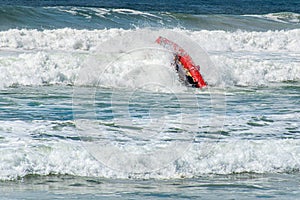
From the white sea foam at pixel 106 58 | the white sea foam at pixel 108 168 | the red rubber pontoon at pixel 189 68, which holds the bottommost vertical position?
the white sea foam at pixel 108 168

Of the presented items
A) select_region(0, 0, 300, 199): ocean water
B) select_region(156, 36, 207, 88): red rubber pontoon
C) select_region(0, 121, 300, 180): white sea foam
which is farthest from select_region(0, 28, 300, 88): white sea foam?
select_region(0, 121, 300, 180): white sea foam

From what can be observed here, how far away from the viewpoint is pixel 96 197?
325 inches

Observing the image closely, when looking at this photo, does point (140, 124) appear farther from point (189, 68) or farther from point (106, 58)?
point (106, 58)

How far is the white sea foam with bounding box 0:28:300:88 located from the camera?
17.1 metres

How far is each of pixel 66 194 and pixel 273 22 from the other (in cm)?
3385

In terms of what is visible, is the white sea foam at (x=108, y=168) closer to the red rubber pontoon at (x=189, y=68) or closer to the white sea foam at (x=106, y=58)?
the red rubber pontoon at (x=189, y=68)

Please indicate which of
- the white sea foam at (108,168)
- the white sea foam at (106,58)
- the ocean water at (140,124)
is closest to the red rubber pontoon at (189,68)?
the ocean water at (140,124)

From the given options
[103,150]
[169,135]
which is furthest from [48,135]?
[169,135]

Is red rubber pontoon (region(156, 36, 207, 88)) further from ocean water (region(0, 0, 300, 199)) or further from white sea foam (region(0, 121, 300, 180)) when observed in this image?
white sea foam (region(0, 121, 300, 180))

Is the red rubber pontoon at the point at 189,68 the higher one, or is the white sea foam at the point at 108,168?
the red rubber pontoon at the point at 189,68

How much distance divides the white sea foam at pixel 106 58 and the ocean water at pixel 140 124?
46 millimetres

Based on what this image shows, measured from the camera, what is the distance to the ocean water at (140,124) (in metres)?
8.84

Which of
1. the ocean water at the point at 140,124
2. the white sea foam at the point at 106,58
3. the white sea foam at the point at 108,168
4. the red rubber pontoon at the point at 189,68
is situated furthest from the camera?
the white sea foam at the point at 106,58

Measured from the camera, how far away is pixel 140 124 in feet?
38.7
